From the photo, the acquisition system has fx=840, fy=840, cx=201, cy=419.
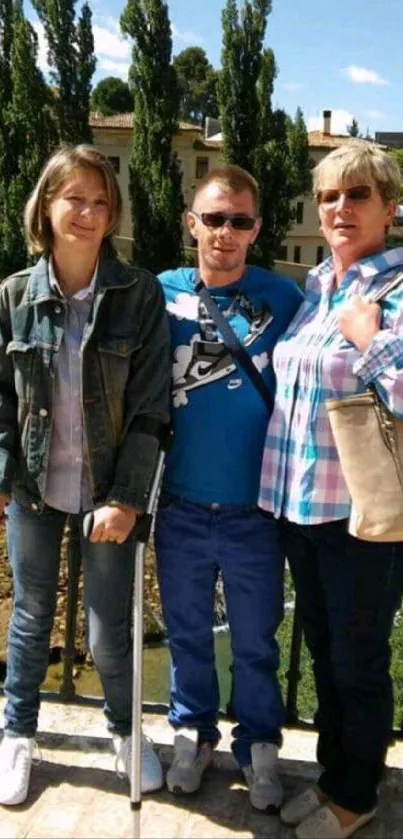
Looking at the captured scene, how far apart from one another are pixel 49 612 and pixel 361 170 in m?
1.68

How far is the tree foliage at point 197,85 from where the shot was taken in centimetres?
7044

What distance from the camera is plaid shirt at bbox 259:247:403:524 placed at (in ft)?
7.18

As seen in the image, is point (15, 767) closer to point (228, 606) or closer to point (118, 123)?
point (228, 606)

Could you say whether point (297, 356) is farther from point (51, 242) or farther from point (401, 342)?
point (51, 242)

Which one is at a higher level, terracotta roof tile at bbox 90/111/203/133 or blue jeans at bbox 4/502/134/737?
terracotta roof tile at bbox 90/111/203/133

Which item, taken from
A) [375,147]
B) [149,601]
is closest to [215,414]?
[375,147]

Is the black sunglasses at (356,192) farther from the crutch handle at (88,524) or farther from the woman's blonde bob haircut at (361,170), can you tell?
the crutch handle at (88,524)

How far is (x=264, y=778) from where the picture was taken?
2.63 m

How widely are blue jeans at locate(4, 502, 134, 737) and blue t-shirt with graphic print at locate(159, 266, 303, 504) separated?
12.9 inches

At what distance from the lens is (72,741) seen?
116 inches

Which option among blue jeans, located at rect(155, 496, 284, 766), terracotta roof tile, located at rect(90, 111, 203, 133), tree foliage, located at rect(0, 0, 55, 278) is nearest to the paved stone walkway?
blue jeans, located at rect(155, 496, 284, 766)

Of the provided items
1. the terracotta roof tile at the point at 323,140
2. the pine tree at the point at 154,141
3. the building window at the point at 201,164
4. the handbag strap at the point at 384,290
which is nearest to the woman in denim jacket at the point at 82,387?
the handbag strap at the point at 384,290

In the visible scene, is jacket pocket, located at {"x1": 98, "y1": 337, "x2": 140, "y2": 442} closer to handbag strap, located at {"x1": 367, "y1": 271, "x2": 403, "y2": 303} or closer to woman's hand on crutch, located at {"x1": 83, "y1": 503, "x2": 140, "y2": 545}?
woman's hand on crutch, located at {"x1": 83, "y1": 503, "x2": 140, "y2": 545}

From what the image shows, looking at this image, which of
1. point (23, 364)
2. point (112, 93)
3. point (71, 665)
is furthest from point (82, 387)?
point (112, 93)
